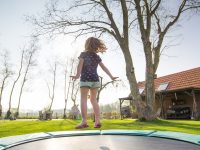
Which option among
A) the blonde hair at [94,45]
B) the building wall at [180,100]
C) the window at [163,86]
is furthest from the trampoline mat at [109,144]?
the window at [163,86]

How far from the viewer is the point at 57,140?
2.70 m

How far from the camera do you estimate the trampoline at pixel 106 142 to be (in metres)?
2.28

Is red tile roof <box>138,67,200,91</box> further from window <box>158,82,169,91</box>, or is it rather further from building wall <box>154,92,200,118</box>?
building wall <box>154,92,200,118</box>

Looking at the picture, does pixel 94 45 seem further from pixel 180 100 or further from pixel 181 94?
pixel 181 94

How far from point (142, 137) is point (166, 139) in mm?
266

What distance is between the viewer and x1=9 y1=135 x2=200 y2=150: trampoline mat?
2256 millimetres

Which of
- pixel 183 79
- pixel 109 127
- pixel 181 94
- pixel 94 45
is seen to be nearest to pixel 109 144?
pixel 94 45

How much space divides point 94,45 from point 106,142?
168 centimetres

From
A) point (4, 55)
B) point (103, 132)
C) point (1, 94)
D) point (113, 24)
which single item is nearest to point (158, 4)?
point (113, 24)

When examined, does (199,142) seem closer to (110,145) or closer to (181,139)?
(181,139)

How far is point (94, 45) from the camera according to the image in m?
3.81

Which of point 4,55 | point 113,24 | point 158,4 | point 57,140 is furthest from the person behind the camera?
point 4,55

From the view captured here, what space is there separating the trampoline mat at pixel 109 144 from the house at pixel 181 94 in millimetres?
14554

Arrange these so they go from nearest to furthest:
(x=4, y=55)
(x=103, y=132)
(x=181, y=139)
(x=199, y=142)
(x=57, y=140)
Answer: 1. (x=199, y=142)
2. (x=181, y=139)
3. (x=57, y=140)
4. (x=103, y=132)
5. (x=4, y=55)
